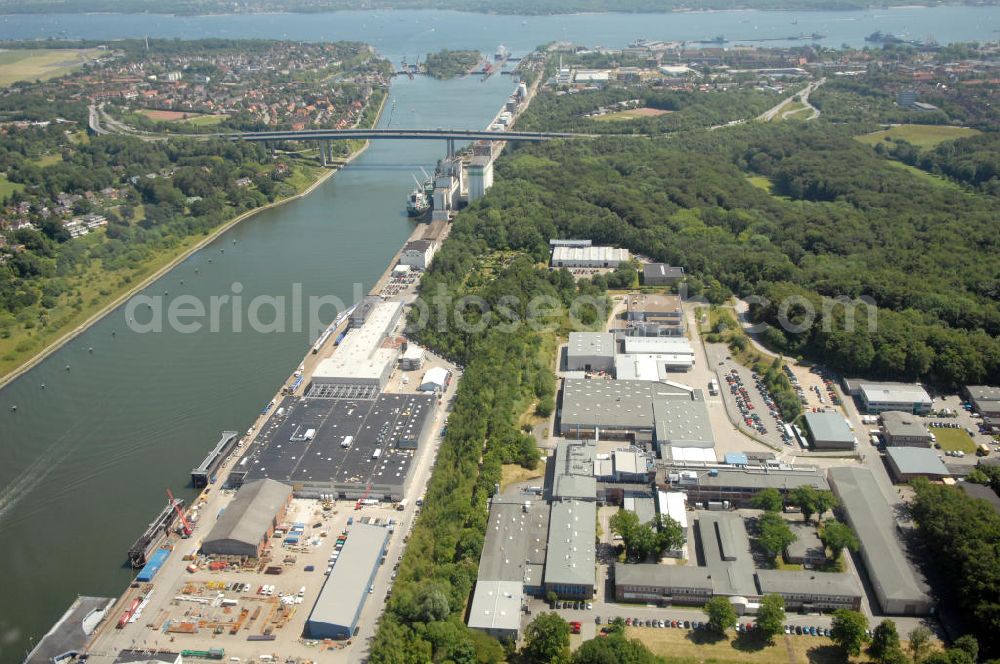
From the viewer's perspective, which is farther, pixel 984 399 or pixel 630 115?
pixel 630 115

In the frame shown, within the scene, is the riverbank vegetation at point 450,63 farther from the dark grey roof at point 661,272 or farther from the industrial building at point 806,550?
the industrial building at point 806,550

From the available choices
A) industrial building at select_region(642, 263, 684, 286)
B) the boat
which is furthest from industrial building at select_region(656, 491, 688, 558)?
the boat

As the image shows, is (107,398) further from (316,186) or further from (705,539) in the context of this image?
(316,186)

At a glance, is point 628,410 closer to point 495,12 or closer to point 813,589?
point 813,589

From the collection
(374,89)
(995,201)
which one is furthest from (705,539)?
(374,89)

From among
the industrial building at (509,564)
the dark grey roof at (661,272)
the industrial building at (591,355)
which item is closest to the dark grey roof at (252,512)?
the industrial building at (509,564)

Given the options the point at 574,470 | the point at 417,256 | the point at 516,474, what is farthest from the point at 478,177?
the point at 574,470
